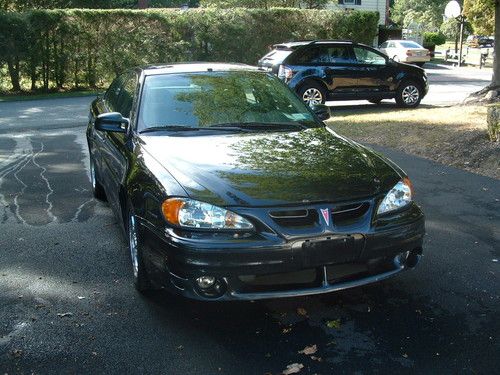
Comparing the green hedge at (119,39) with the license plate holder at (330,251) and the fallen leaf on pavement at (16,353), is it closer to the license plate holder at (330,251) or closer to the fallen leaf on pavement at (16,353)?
the fallen leaf on pavement at (16,353)

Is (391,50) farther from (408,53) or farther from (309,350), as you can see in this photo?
(309,350)

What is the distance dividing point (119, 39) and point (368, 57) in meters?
9.89

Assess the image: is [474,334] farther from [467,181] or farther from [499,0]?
[499,0]

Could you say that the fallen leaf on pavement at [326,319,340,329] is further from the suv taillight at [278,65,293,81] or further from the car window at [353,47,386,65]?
the car window at [353,47,386,65]

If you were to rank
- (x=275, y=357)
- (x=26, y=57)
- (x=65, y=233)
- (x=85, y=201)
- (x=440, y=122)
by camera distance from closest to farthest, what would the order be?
(x=275, y=357) < (x=65, y=233) < (x=85, y=201) < (x=440, y=122) < (x=26, y=57)

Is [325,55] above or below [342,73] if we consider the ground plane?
above

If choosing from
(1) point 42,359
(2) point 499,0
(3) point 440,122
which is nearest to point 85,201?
(1) point 42,359

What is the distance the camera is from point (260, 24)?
958 inches

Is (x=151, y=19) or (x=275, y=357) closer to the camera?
(x=275, y=357)

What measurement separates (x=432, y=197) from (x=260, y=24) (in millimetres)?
18668

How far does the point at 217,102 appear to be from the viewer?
203 inches

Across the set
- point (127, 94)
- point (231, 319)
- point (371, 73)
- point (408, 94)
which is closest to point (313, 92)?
point (371, 73)

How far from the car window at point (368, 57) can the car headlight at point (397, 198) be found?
11.3m

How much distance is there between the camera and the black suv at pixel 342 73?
14.4 m
